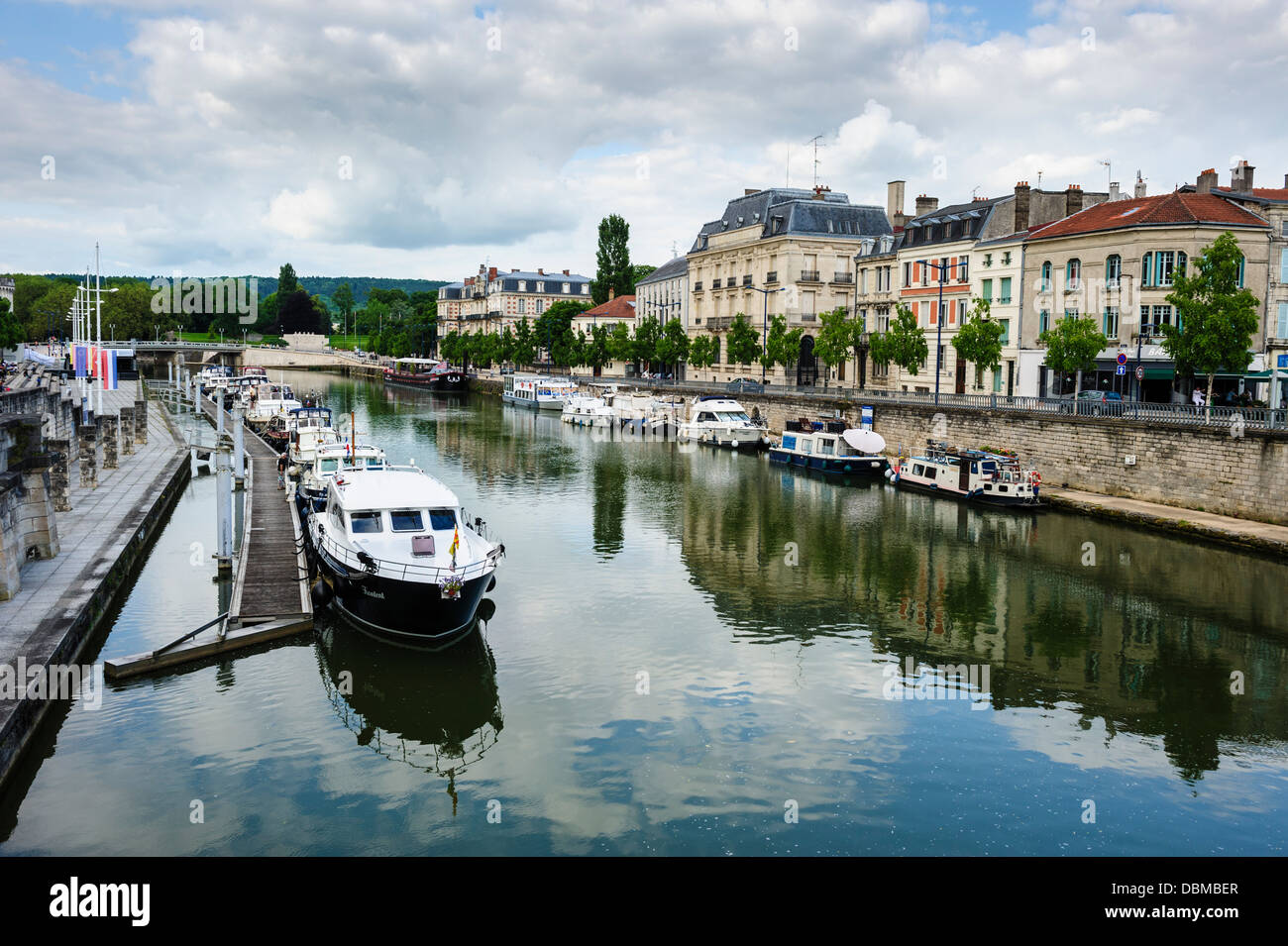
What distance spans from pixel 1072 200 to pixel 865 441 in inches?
836

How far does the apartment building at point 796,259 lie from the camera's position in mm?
85312

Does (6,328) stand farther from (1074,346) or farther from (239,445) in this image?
(1074,346)

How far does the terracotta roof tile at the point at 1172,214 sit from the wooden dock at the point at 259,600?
41.3 m

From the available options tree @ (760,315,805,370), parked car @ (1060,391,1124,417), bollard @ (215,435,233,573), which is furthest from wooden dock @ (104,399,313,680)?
tree @ (760,315,805,370)

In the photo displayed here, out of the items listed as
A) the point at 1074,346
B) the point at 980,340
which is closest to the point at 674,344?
the point at 980,340

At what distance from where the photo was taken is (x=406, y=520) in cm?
2578

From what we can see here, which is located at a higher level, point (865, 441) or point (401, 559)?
point (865, 441)

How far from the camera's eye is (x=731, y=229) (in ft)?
315

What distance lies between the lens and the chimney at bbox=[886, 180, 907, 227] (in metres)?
82.9
